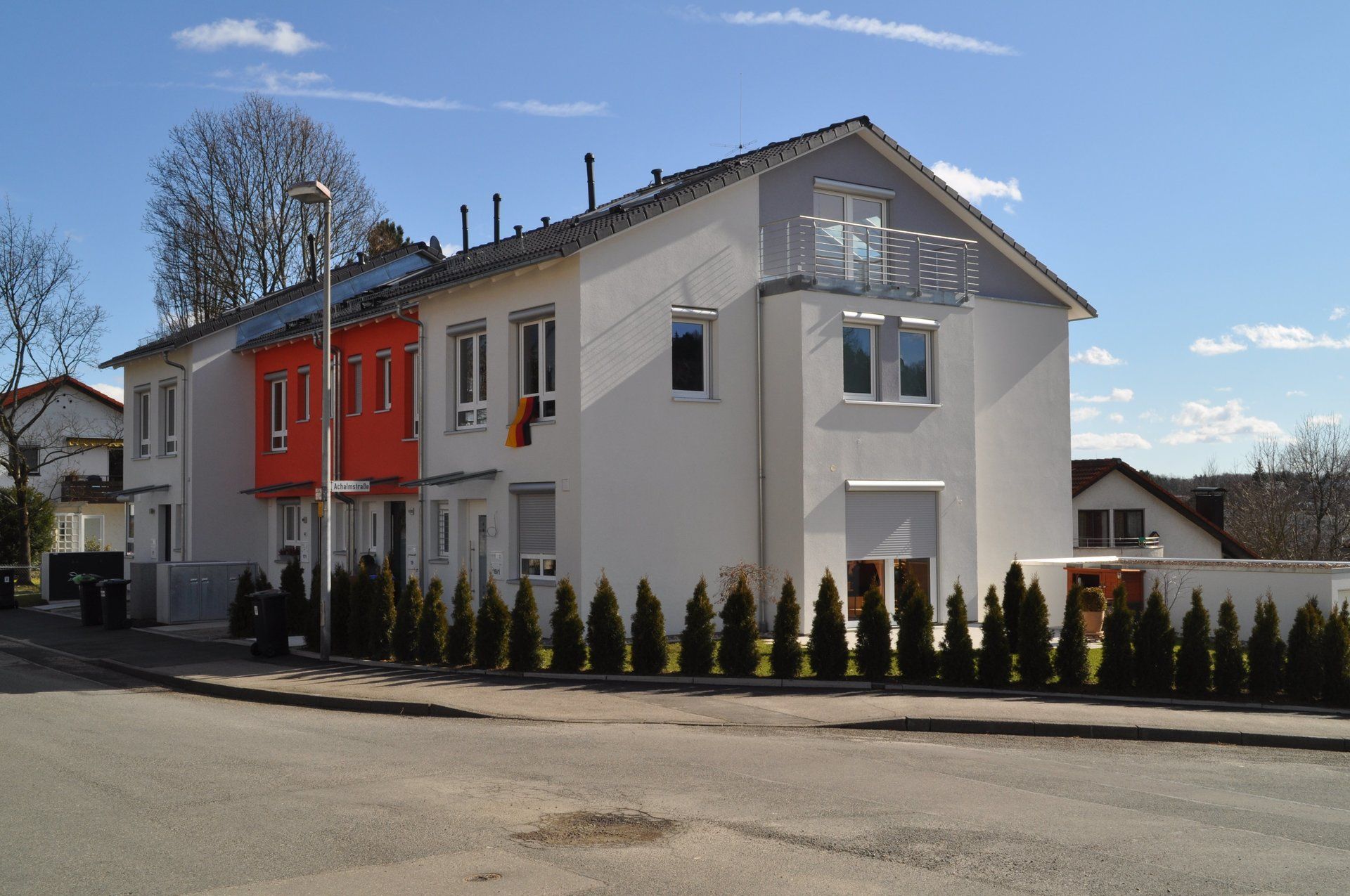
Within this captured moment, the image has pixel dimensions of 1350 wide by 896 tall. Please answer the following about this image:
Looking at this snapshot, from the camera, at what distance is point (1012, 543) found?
25031 mm

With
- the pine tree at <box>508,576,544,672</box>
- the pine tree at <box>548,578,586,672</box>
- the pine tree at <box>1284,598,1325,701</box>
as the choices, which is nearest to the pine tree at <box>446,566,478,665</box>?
the pine tree at <box>508,576,544,672</box>

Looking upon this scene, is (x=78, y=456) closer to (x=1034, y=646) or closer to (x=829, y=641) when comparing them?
(x=829, y=641)

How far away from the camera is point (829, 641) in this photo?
52.2 ft

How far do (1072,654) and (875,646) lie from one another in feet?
8.33

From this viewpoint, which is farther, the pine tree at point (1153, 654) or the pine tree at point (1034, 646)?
the pine tree at point (1034, 646)

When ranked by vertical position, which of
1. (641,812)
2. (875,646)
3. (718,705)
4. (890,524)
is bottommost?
(718,705)

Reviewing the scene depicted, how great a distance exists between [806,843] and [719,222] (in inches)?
609

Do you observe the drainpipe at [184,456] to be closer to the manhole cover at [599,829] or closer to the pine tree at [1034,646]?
the pine tree at [1034,646]

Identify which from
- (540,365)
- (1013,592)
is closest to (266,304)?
(540,365)

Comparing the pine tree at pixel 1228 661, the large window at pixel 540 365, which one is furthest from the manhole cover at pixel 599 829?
the large window at pixel 540 365

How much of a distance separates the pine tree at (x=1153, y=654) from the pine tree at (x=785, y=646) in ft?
14.2

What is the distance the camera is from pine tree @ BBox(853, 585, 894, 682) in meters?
15.9

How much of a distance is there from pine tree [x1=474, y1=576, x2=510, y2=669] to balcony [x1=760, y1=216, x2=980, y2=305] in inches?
324

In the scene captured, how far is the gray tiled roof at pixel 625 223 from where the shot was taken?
797 inches
